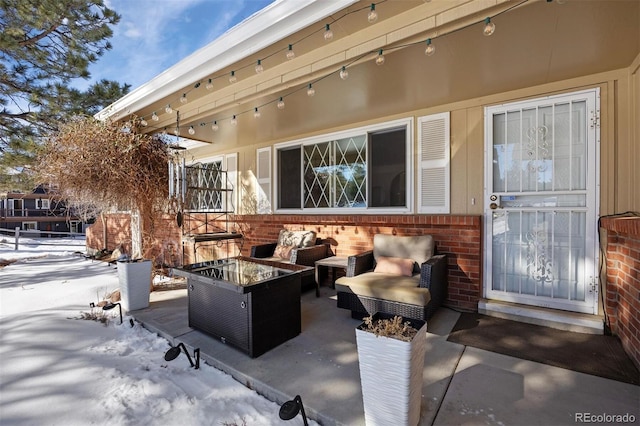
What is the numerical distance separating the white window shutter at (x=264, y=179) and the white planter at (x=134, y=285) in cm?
247

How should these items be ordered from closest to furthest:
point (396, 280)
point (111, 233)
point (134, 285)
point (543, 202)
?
point (396, 280)
point (543, 202)
point (134, 285)
point (111, 233)

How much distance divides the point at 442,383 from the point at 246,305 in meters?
1.48

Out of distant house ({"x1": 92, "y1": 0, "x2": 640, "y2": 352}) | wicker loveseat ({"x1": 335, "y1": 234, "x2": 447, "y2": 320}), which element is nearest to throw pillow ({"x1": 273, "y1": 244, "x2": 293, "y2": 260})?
A: distant house ({"x1": 92, "y1": 0, "x2": 640, "y2": 352})

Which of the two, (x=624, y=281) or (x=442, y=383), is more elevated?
(x=624, y=281)

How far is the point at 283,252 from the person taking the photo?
14.6 ft

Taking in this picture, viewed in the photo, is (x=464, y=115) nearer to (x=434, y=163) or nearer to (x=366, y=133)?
(x=434, y=163)

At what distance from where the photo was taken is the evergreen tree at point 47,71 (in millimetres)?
4910

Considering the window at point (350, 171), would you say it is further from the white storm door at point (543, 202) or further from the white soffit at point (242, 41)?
the white soffit at point (242, 41)

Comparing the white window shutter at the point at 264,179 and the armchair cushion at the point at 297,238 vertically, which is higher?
the white window shutter at the point at 264,179

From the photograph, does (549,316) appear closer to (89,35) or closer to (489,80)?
(489,80)

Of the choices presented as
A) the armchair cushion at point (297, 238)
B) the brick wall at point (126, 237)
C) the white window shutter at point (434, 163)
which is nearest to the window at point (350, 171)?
the white window shutter at point (434, 163)

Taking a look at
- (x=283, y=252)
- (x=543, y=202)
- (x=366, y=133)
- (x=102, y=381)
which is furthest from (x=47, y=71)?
(x=543, y=202)

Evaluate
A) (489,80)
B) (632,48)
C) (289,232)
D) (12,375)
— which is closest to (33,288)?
(12,375)

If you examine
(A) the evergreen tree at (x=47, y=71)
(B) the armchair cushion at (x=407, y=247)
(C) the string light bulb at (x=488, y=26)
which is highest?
(A) the evergreen tree at (x=47, y=71)
